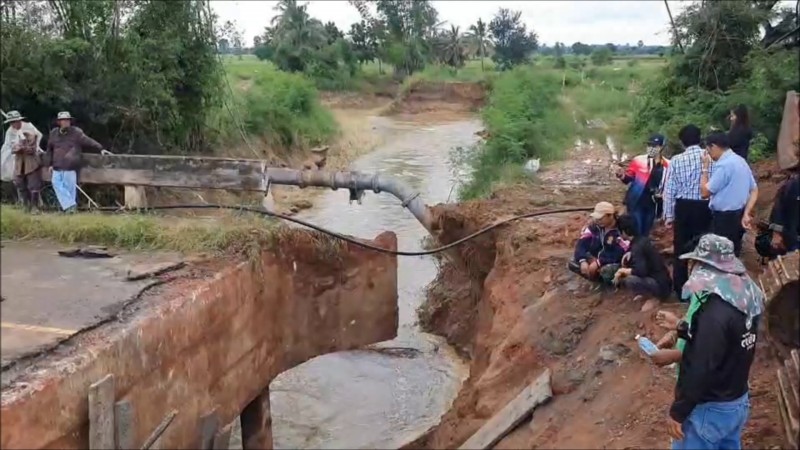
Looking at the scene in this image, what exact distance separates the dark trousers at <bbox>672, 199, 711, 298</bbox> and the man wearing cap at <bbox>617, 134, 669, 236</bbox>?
704 mm

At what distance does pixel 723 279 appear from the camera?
14.1 feet

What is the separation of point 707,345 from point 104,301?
16.5ft

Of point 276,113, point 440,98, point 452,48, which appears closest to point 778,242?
point 276,113

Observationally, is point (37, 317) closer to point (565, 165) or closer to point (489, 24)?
point (565, 165)

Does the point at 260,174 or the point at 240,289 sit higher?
the point at 260,174

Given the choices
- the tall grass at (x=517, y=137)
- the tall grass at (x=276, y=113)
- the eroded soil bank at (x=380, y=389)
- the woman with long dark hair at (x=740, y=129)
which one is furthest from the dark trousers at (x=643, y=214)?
the tall grass at (x=276, y=113)

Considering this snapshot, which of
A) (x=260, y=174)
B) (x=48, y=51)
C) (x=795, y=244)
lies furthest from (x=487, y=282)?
(x=48, y=51)

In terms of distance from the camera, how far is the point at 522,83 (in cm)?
3189

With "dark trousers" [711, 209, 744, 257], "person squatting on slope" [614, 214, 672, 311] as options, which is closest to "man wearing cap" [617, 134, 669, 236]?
"person squatting on slope" [614, 214, 672, 311]

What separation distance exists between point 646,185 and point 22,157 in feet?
25.1

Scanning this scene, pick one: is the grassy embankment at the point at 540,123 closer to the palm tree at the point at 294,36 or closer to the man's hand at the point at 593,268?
the man's hand at the point at 593,268

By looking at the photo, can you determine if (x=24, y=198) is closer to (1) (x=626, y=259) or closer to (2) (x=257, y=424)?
(2) (x=257, y=424)

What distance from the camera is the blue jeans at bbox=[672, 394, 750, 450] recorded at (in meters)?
4.48

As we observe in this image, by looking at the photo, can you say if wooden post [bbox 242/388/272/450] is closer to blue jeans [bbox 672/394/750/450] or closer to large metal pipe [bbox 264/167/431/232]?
large metal pipe [bbox 264/167/431/232]
